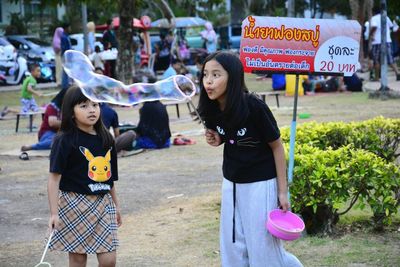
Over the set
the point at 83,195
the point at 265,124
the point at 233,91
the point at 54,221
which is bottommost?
the point at 54,221

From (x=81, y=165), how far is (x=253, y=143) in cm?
104

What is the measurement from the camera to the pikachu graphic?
477 centimetres

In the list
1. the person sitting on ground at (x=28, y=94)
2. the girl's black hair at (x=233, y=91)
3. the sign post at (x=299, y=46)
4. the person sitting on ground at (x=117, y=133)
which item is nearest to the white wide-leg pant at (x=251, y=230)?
the girl's black hair at (x=233, y=91)

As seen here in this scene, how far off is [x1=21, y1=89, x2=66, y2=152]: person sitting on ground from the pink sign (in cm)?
581

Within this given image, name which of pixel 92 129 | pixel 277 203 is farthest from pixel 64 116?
pixel 277 203

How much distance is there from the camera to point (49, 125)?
37.8ft

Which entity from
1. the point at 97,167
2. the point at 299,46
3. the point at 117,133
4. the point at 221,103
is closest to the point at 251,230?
the point at 221,103

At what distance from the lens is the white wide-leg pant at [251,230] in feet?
14.4

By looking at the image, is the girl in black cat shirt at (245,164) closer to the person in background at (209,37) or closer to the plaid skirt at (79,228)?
the plaid skirt at (79,228)

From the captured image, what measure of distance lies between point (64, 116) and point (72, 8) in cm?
4095

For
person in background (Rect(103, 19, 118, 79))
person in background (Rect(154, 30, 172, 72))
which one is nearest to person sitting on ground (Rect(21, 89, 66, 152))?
person in background (Rect(103, 19, 118, 79))

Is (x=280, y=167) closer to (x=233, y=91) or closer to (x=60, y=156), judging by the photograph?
(x=233, y=91)

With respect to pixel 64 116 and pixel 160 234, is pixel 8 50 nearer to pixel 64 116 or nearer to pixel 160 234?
pixel 160 234

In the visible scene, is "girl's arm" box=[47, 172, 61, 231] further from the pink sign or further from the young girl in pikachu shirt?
the pink sign
